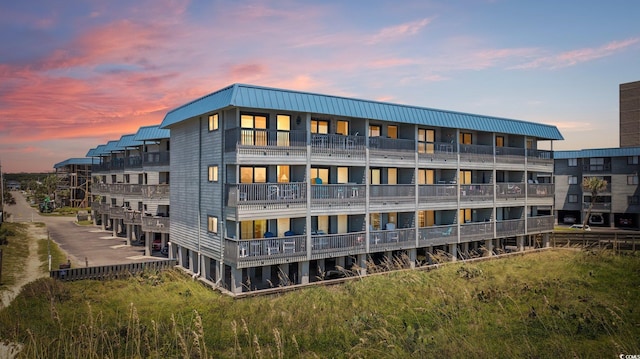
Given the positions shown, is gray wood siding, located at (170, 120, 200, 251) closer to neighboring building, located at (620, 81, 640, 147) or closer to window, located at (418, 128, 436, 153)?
window, located at (418, 128, 436, 153)

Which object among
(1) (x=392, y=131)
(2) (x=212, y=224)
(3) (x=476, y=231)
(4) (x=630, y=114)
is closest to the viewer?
(2) (x=212, y=224)

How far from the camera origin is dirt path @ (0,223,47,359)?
1487 centimetres

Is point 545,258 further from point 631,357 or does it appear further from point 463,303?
point 631,357

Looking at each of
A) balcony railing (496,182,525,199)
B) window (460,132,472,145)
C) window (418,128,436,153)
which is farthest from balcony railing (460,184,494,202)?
window (418,128,436,153)

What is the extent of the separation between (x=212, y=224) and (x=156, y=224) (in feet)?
40.9

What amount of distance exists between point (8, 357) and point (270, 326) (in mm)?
8778

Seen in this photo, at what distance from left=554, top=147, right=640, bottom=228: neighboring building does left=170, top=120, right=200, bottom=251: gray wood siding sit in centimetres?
5879

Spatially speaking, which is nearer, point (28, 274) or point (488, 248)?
point (28, 274)

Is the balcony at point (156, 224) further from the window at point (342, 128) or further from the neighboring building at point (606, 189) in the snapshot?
the neighboring building at point (606, 189)

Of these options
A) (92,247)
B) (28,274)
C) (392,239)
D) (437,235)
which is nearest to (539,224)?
(437,235)

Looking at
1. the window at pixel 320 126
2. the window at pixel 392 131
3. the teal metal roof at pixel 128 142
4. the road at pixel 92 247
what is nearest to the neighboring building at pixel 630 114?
the window at pixel 392 131

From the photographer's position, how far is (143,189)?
137 feet

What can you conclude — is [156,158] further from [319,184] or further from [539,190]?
[539,190]

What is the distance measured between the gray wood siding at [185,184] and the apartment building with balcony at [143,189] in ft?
14.2
